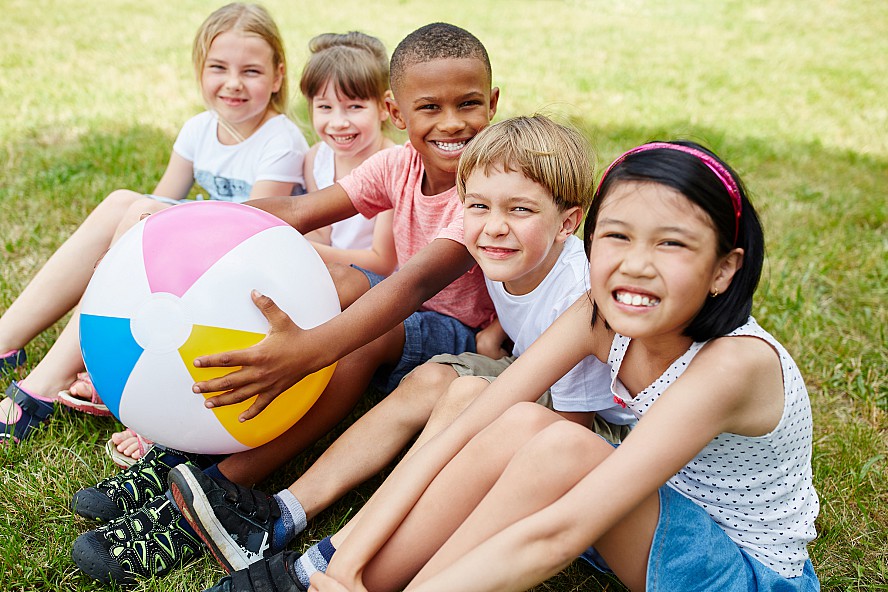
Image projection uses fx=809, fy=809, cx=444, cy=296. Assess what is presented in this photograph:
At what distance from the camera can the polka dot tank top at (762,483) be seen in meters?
1.88

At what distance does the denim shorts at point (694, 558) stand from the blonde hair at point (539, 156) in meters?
0.91

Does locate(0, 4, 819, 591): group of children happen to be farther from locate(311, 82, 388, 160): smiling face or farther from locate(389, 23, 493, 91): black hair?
locate(311, 82, 388, 160): smiling face

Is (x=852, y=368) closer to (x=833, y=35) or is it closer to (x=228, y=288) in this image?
(x=228, y=288)

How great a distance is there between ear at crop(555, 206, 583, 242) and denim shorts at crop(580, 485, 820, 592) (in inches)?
33.5

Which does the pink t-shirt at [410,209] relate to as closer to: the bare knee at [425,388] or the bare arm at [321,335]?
the bare arm at [321,335]

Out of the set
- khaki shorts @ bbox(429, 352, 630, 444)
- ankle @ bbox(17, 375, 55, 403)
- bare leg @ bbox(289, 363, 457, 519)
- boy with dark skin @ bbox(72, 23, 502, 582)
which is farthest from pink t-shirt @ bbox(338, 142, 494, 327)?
ankle @ bbox(17, 375, 55, 403)

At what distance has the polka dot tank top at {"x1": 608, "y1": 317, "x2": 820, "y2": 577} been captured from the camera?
188cm

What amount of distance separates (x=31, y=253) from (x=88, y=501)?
2.01 m

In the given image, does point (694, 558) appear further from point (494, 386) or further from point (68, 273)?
point (68, 273)

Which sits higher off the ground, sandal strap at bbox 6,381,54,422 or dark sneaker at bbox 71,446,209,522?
sandal strap at bbox 6,381,54,422

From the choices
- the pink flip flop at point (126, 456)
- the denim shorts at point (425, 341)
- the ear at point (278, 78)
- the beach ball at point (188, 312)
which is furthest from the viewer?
the ear at point (278, 78)

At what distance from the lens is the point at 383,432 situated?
249 cm

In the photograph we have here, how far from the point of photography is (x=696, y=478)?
6.61 ft

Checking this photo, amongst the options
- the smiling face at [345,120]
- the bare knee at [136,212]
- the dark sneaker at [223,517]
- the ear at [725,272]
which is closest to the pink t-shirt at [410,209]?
the smiling face at [345,120]
